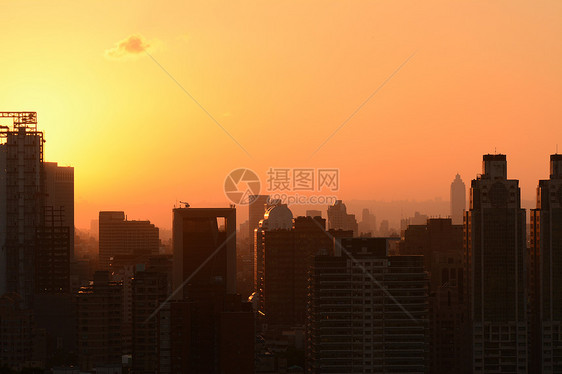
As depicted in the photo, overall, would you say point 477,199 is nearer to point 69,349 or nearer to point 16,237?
point 69,349

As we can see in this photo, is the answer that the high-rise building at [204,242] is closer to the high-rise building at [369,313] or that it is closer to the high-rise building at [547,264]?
the high-rise building at [369,313]

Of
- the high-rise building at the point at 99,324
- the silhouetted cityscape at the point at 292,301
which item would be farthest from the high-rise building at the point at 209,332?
the high-rise building at the point at 99,324

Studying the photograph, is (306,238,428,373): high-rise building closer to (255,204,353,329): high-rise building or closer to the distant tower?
(255,204,353,329): high-rise building

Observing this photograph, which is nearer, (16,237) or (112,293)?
(112,293)

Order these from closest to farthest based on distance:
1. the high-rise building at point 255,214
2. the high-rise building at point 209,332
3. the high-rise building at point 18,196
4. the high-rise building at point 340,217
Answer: the high-rise building at point 209,332
the high-rise building at point 18,196
the high-rise building at point 340,217
the high-rise building at point 255,214

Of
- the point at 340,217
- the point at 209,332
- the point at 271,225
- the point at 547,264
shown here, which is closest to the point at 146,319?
the point at 209,332

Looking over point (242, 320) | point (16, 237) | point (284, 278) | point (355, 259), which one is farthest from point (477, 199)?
point (16, 237)

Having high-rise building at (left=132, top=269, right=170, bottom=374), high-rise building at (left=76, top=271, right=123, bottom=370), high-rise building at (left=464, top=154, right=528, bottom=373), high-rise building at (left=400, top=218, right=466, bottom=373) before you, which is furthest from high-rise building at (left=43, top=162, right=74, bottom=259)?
high-rise building at (left=464, top=154, right=528, bottom=373)
